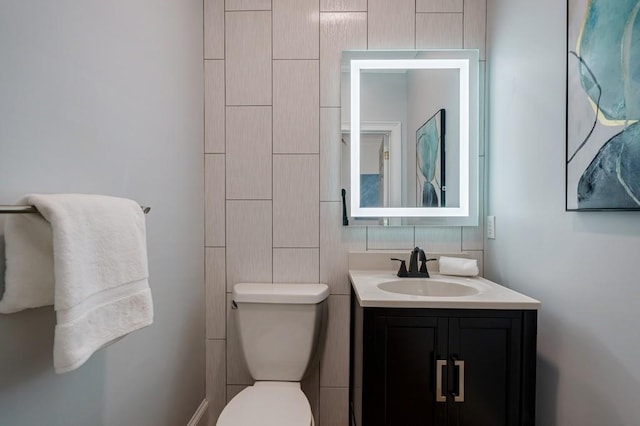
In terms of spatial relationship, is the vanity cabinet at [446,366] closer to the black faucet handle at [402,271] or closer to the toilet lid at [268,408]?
the toilet lid at [268,408]

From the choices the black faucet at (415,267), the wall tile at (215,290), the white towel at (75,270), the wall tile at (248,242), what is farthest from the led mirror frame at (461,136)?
the white towel at (75,270)

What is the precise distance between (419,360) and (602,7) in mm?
1149

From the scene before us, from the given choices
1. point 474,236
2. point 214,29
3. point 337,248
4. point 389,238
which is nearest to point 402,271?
point 389,238

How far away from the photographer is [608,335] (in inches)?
35.4

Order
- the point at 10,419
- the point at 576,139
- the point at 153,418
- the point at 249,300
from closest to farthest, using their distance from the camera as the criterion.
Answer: the point at 10,419
the point at 576,139
the point at 153,418
the point at 249,300

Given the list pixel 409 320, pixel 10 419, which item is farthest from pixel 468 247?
pixel 10 419

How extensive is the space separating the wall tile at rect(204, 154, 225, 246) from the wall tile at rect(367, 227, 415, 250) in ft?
2.48

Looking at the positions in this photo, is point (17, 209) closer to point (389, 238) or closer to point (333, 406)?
point (389, 238)

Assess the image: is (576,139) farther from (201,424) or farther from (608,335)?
(201,424)

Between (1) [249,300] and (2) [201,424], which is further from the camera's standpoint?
(2) [201,424]

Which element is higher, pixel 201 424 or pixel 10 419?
pixel 10 419

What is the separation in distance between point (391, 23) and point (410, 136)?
562mm

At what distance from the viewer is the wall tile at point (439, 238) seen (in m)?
1.66

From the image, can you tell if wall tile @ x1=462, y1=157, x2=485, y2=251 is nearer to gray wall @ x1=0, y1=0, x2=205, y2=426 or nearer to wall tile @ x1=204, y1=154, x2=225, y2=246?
wall tile @ x1=204, y1=154, x2=225, y2=246
